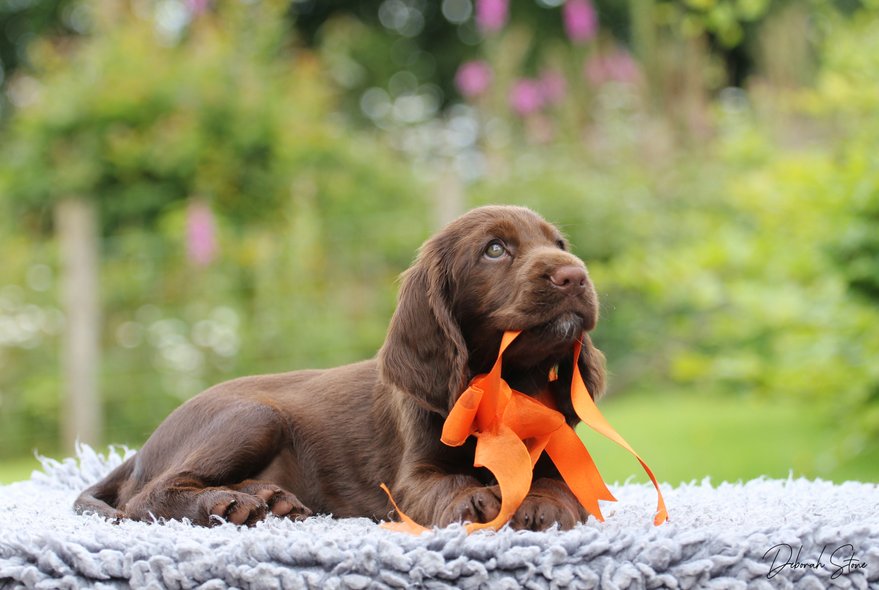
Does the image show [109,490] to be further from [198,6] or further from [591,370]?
[198,6]

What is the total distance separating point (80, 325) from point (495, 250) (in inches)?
238

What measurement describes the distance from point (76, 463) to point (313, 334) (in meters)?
4.47

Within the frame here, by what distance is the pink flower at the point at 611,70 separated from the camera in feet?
41.6

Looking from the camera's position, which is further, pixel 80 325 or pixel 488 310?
pixel 80 325

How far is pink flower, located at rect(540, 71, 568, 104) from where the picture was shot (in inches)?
472

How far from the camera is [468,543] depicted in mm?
2125

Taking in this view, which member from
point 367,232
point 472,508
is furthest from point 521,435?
point 367,232

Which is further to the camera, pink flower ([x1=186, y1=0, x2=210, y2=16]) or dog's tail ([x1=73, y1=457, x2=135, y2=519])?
pink flower ([x1=186, y1=0, x2=210, y2=16])

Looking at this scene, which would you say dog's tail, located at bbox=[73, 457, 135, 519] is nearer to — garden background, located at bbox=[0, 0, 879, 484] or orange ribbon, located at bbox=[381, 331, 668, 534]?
orange ribbon, located at bbox=[381, 331, 668, 534]

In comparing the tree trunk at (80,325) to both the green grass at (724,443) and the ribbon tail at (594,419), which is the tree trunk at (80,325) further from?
the ribbon tail at (594,419)

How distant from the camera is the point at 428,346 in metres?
2.60

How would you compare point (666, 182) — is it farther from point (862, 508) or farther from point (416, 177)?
point (862, 508)

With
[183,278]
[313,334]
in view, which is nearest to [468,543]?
[313,334]

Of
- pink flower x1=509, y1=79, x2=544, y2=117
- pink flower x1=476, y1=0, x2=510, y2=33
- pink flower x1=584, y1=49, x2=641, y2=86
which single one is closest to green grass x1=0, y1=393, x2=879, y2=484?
pink flower x1=509, y1=79, x2=544, y2=117
